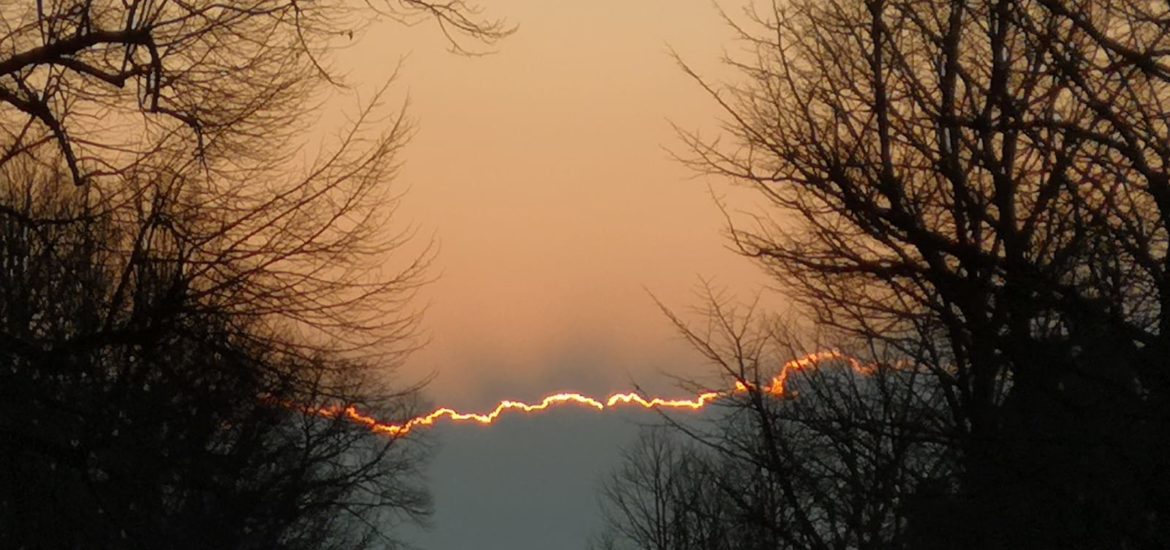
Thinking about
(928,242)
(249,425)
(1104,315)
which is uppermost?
(249,425)

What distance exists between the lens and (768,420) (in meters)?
18.4

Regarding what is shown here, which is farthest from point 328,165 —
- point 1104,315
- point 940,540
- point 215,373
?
point 1104,315

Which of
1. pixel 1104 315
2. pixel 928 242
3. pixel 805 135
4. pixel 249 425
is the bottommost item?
pixel 1104 315

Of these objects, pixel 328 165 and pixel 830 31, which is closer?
pixel 328 165

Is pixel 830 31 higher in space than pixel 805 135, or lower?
higher

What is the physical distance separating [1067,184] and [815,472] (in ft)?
28.0

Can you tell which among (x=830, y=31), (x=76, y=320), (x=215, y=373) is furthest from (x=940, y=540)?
(x=76, y=320)

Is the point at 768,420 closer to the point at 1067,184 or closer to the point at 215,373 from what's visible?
the point at 215,373

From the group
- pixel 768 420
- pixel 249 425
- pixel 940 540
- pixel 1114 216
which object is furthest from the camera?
pixel 768 420

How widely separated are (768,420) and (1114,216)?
7819 mm

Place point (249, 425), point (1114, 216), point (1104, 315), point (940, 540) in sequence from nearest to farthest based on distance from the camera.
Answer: point (1104, 315), point (1114, 216), point (940, 540), point (249, 425)

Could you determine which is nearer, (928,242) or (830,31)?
(928,242)

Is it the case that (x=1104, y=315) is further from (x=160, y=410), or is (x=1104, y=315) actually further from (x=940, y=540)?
(x=160, y=410)

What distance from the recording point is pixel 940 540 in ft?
42.7
